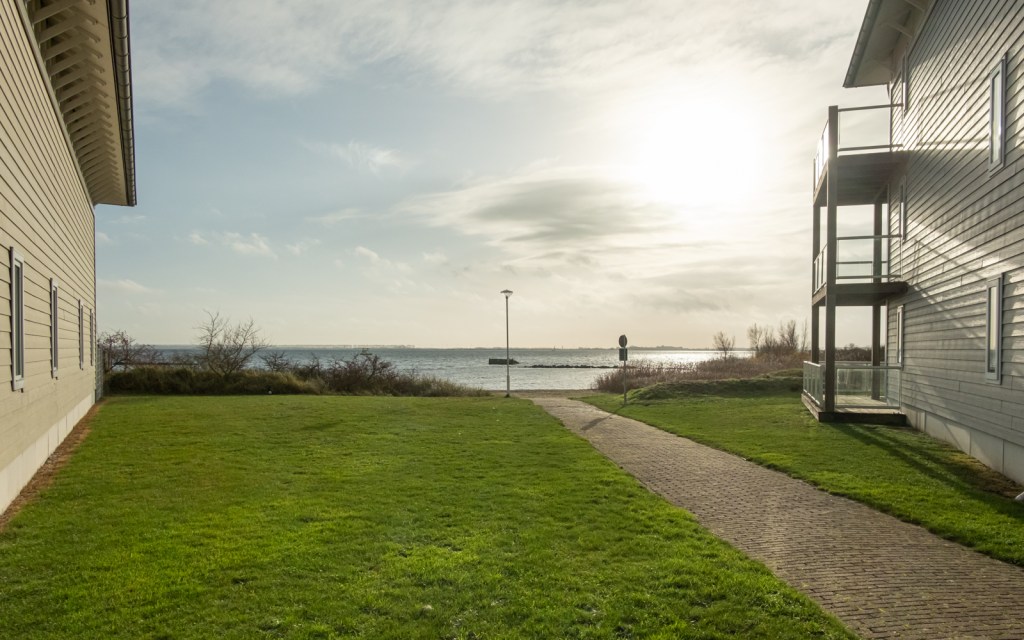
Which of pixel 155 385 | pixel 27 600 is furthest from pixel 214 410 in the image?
pixel 27 600

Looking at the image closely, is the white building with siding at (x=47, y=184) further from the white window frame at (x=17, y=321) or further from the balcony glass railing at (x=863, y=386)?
the balcony glass railing at (x=863, y=386)

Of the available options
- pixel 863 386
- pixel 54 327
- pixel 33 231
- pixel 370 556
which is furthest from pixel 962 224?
pixel 54 327

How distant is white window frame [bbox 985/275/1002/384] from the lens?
35.6ft

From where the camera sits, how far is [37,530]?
6910 millimetres

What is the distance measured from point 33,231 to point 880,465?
1359 cm

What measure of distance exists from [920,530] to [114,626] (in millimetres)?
7541

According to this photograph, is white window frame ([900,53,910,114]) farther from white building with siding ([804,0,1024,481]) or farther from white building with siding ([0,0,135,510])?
white building with siding ([0,0,135,510])

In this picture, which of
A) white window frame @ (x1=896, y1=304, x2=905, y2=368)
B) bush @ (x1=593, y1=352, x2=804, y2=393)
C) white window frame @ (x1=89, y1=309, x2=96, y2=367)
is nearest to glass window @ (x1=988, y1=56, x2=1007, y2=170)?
white window frame @ (x1=896, y1=304, x2=905, y2=368)

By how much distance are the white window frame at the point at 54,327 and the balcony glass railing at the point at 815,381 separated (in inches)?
651

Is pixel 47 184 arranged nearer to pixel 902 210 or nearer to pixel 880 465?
pixel 880 465

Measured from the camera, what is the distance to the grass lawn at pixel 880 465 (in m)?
7.43

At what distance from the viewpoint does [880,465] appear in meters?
10.9

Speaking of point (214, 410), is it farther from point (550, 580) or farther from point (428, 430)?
point (550, 580)

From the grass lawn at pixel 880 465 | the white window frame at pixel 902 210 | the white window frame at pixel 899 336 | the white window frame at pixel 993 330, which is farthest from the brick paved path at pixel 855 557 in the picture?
the white window frame at pixel 902 210
